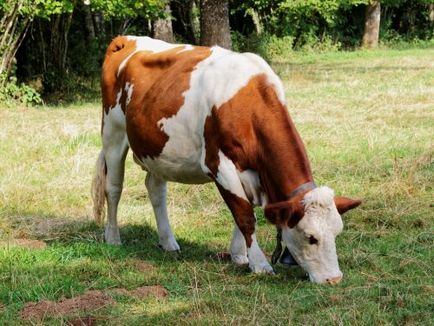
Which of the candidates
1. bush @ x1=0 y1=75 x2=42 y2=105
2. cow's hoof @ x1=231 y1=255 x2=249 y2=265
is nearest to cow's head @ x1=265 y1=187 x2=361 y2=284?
cow's hoof @ x1=231 y1=255 x2=249 y2=265

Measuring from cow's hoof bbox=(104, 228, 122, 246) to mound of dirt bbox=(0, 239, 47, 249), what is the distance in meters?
0.58

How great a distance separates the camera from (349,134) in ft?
39.2

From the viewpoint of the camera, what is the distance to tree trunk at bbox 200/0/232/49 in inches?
745

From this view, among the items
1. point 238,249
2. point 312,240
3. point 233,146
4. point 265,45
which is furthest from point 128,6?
point 265,45

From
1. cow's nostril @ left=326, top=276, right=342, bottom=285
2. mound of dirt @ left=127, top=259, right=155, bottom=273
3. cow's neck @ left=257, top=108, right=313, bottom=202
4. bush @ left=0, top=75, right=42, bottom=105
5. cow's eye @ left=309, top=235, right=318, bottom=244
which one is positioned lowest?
bush @ left=0, top=75, right=42, bottom=105

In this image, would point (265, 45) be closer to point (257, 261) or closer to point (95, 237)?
point (95, 237)

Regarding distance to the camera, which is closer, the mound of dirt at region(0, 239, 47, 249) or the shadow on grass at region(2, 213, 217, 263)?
the shadow on grass at region(2, 213, 217, 263)

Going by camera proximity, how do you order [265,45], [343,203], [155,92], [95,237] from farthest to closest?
[265,45] → [95,237] → [155,92] → [343,203]

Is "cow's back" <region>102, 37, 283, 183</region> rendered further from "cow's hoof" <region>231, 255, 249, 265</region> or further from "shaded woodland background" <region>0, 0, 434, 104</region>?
"shaded woodland background" <region>0, 0, 434, 104</region>

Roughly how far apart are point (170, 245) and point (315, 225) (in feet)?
6.55

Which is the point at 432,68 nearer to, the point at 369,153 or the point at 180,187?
the point at 369,153

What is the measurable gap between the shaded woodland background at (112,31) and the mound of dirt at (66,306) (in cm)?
1107

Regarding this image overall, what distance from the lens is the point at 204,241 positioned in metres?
7.59

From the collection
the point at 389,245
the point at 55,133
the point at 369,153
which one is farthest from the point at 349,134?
the point at 389,245
